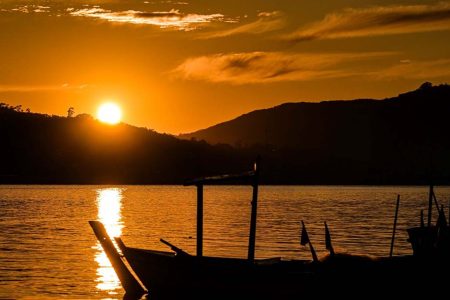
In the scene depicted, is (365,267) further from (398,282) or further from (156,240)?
(156,240)

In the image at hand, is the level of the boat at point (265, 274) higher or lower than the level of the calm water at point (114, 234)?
higher

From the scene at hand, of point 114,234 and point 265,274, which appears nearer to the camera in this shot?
point 265,274

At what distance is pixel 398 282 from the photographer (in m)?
29.5

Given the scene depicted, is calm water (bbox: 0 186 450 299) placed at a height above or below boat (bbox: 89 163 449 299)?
below

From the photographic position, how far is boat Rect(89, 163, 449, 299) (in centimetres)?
2920

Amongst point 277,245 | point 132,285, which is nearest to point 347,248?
point 277,245

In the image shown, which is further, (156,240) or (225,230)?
(225,230)

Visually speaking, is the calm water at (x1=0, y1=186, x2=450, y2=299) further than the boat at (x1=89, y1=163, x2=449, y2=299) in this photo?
Yes

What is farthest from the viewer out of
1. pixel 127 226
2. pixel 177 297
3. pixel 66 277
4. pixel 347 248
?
pixel 127 226

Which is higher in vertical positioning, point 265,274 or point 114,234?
point 265,274

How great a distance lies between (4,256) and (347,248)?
2396cm

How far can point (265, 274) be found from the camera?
31.2 metres

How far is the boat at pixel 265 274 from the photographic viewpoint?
2920 centimetres

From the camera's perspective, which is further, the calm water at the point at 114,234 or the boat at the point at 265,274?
the calm water at the point at 114,234
